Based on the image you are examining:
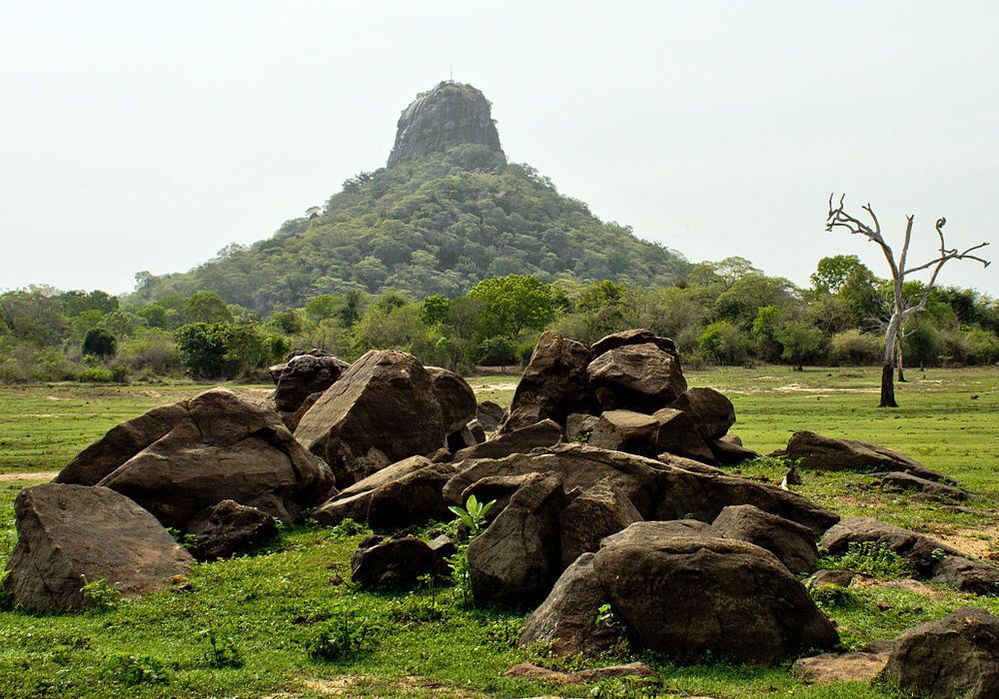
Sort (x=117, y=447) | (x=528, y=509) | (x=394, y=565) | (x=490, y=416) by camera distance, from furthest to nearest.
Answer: (x=490, y=416) < (x=117, y=447) < (x=394, y=565) < (x=528, y=509)

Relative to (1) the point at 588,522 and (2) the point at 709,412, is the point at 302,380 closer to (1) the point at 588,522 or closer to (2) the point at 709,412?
(2) the point at 709,412

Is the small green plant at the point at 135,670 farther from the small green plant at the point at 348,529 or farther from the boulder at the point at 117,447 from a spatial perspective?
the boulder at the point at 117,447

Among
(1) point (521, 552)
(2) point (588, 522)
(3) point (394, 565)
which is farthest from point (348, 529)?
(2) point (588, 522)

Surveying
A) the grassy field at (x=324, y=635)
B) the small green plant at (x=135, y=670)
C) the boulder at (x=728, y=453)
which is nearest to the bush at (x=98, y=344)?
the grassy field at (x=324, y=635)

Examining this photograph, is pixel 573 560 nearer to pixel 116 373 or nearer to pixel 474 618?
pixel 474 618

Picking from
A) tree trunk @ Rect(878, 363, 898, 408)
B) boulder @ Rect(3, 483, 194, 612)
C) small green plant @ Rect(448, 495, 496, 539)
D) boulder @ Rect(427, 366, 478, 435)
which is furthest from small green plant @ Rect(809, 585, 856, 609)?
tree trunk @ Rect(878, 363, 898, 408)

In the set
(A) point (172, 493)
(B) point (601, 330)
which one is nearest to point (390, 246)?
(B) point (601, 330)

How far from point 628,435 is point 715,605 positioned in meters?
10.00

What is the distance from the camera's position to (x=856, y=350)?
225 ft

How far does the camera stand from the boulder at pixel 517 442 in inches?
672

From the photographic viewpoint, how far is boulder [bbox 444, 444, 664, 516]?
1329cm

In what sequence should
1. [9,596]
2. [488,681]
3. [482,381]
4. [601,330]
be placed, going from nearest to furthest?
[488,681], [9,596], [482,381], [601,330]

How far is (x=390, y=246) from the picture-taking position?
594ft

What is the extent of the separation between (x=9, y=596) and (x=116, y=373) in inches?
2368
